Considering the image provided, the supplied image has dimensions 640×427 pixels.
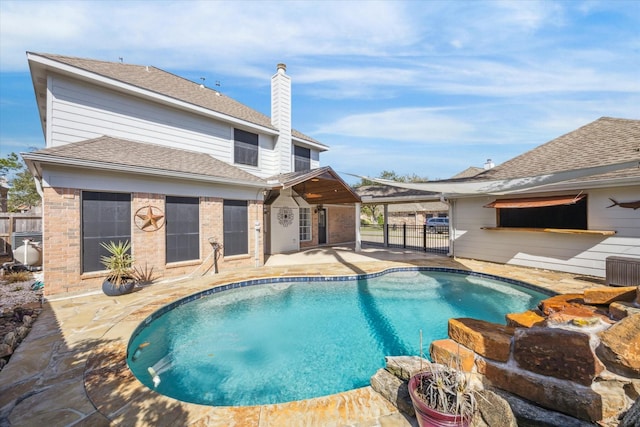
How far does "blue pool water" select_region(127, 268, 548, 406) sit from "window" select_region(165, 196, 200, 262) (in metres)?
1.90

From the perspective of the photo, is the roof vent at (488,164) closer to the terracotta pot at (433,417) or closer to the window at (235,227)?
the window at (235,227)

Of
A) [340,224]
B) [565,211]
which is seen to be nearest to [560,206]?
[565,211]

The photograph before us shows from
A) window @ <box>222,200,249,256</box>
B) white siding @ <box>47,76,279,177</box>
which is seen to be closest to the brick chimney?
white siding @ <box>47,76,279,177</box>

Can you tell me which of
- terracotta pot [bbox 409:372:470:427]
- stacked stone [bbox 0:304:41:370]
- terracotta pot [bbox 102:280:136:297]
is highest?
terracotta pot [bbox 409:372:470:427]

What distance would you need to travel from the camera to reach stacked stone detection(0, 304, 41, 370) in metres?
3.58

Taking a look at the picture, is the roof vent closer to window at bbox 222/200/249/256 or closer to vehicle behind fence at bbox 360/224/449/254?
vehicle behind fence at bbox 360/224/449/254

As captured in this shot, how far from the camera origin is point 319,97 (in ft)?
50.0

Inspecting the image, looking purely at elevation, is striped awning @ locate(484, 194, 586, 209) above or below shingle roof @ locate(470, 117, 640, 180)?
below

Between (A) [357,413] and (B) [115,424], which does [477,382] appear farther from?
(B) [115,424]

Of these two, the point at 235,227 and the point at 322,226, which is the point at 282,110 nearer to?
the point at 235,227

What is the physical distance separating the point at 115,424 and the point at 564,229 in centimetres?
1126

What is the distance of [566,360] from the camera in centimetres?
228

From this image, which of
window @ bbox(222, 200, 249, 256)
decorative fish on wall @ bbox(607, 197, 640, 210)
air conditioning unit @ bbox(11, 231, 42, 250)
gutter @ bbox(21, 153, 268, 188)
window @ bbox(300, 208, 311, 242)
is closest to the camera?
gutter @ bbox(21, 153, 268, 188)

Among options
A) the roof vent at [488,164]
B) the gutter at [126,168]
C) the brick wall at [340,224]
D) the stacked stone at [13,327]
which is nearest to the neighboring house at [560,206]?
the gutter at [126,168]
